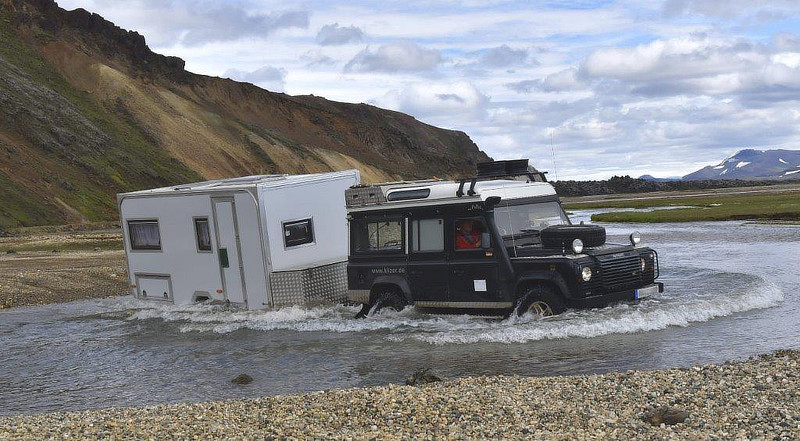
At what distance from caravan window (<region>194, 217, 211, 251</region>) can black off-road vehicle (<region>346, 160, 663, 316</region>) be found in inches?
161

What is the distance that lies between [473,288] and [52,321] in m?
12.0

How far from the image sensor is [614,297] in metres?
15.2

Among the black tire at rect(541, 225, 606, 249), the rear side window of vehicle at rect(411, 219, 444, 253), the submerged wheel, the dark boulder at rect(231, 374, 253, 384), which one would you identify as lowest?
the dark boulder at rect(231, 374, 253, 384)

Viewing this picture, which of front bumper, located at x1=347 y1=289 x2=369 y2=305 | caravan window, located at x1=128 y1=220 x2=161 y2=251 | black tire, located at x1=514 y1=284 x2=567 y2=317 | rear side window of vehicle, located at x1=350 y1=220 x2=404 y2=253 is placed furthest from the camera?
caravan window, located at x1=128 y1=220 x2=161 y2=251

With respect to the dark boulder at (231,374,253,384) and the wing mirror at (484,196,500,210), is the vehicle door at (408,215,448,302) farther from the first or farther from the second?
the dark boulder at (231,374,253,384)

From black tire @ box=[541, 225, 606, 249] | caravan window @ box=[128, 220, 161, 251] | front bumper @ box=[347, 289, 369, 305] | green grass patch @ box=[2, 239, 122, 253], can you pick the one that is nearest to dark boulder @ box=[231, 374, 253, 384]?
front bumper @ box=[347, 289, 369, 305]

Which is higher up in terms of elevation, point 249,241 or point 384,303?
point 249,241

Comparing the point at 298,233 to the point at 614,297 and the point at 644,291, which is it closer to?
the point at 614,297

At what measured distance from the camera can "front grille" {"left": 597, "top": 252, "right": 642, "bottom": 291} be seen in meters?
15.1

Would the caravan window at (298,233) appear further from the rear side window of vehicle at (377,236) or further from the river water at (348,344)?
the rear side window of vehicle at (377,236)

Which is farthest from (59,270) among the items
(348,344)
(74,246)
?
(348,344)

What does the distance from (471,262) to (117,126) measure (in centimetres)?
8475

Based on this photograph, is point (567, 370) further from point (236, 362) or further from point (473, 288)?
point (236, 362)

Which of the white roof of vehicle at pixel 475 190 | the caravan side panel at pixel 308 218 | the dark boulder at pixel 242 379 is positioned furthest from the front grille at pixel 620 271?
the caravan side panel at pixel 308 218
